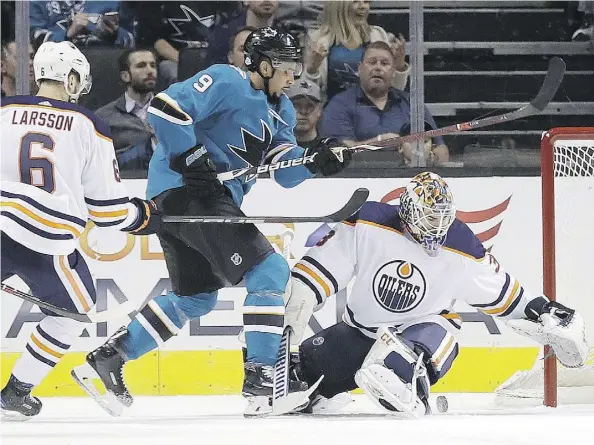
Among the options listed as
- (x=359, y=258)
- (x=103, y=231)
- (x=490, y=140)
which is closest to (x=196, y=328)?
(x=103, y=231)

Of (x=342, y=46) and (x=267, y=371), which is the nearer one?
(x=267, y=371)

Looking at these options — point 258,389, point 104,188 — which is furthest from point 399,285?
point 104,188

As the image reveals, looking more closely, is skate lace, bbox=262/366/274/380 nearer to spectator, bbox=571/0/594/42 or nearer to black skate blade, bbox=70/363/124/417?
black skate blade, bbox=70/363/124/417

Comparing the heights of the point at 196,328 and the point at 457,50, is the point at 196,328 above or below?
below

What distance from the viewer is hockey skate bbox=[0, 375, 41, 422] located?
3541mm

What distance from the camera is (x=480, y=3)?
4.91 m

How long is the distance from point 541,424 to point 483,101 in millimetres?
2049

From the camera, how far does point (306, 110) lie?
481 cm

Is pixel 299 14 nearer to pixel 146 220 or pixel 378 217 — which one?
Answer: pixel 378 217

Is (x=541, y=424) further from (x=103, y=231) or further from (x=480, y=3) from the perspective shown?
(x=480, y=3)

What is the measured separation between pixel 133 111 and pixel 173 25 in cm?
43

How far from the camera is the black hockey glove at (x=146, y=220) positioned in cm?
353

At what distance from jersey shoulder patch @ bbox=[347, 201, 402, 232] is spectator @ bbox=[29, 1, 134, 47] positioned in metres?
1.57

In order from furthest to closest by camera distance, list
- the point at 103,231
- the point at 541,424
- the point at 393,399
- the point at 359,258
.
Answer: the point at 103,231 < the point at 359,258 < the point at 393,399 < the point at 541,424
